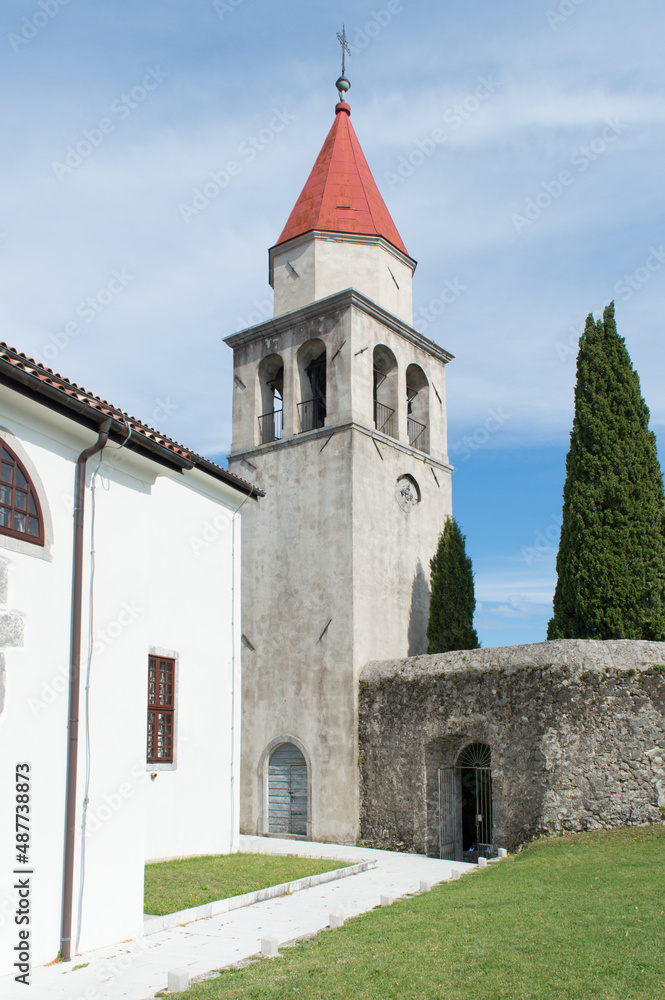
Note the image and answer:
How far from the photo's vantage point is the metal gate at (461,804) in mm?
17000

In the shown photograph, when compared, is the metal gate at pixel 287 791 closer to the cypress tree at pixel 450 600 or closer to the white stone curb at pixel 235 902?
the cypress tree at pixel 450 600

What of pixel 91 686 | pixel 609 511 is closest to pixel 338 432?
pixel 609 511

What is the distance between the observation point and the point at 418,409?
917 inches

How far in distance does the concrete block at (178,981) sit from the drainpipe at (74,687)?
58.5 inches

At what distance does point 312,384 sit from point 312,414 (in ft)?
3.01

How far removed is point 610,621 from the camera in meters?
16.9

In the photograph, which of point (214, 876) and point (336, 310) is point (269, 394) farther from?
point (214, 876)

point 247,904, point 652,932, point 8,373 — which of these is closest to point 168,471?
point 8,373

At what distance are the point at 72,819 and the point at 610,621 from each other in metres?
12.1

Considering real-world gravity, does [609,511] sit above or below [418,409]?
below

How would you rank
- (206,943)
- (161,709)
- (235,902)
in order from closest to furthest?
(206,943) → (235,902) → (161,709)

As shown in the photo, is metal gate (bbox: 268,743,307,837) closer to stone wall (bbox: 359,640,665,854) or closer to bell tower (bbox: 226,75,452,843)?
bell tower (bbox: 226,75,452,843)

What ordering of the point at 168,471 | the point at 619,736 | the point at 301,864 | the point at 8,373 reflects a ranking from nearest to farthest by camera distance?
the point at 8,373
the point at 168,471
the point at 301,864
the point at 619,736

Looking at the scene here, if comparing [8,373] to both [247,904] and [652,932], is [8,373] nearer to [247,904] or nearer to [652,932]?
[247,904]
